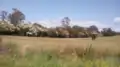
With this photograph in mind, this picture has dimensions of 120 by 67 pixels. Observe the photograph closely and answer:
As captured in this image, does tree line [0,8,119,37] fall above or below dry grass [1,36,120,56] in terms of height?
above

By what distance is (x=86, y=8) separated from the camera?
1.87 meters

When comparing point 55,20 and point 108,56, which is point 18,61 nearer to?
point 55,20

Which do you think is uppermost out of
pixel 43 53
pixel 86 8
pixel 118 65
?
pixel 86 8

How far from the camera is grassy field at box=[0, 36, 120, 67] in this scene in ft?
5.93

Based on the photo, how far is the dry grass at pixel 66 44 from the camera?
71.5 inches

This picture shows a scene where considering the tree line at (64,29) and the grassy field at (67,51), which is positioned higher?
the tree line at (64,29)

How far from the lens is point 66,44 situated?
5.98ft

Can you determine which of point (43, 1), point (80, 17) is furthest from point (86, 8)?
point (43, 1)

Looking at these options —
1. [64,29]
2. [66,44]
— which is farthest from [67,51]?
[64,29]

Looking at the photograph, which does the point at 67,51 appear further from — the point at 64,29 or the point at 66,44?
the point at 64,29

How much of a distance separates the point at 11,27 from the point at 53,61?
504mm

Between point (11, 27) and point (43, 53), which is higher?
point (11, 27)

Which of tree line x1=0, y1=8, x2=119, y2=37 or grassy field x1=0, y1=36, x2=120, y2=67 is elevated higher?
tree line x1=0, y1=8, x2=119, y2=37

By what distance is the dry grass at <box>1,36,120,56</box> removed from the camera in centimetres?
182
